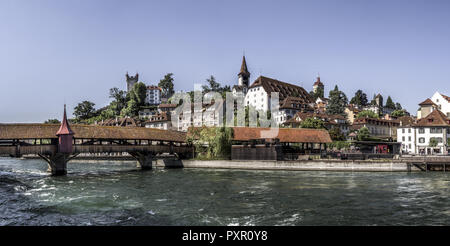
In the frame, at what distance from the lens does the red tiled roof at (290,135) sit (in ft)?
145

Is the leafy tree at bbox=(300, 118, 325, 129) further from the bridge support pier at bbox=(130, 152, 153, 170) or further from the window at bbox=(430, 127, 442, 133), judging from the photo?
the bridge support pier at bbox=(130, 152, 153, 170)

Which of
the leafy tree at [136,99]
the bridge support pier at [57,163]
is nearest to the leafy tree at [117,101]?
the leafy tree at [136,99]

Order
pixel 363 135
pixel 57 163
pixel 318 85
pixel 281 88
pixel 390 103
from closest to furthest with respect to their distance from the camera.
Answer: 1. pixel 57 163
2. pixel 363 135
3. pixel 281 88
4. pixel 390 103
5. pixel 318 85

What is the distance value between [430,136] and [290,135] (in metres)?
25.5

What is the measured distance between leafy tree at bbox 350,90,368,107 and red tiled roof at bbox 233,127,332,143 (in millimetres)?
79528

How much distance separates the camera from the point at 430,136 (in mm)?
52906

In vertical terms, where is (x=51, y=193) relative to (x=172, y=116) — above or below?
below

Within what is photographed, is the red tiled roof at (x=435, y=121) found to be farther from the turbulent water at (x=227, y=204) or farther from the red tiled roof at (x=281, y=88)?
the red tiled roof at (x=281, y=88)

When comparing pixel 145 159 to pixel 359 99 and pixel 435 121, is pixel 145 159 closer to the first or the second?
pixel 435 121

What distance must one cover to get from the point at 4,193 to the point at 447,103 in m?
84.5

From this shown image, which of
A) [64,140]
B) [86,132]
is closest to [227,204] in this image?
[64,140]

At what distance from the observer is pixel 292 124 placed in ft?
234
